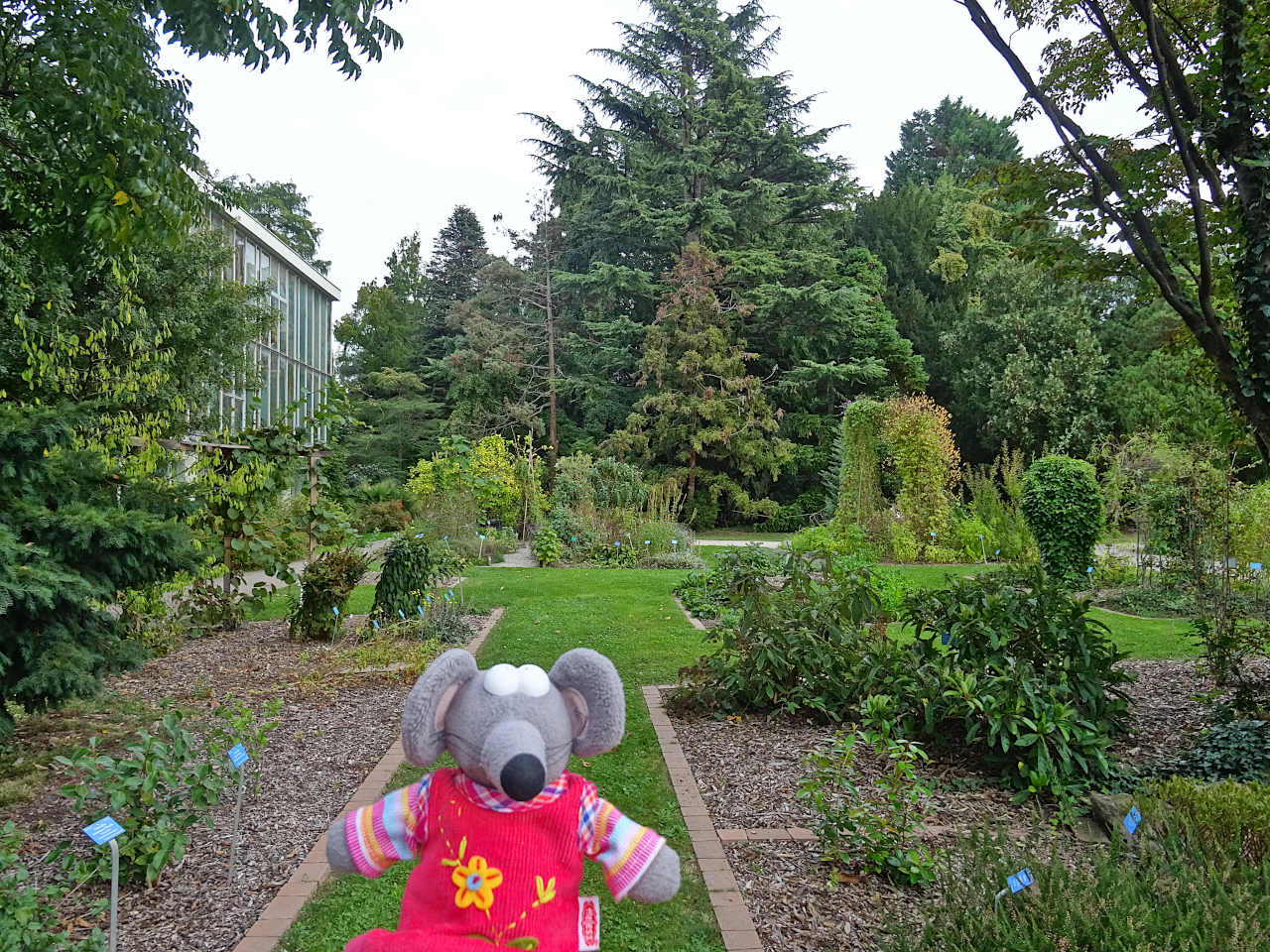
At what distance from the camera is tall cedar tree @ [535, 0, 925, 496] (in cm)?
2325

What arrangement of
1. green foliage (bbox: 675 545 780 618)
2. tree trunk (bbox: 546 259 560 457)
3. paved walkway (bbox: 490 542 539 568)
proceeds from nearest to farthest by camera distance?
green foliage (bbox: 675 545 780 618) < paved walkway (bbox: 490 542 539 568) < tree trunk (bbox: 546 259 560 457)

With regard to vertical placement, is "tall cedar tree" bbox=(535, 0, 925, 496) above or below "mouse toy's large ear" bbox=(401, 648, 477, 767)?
above

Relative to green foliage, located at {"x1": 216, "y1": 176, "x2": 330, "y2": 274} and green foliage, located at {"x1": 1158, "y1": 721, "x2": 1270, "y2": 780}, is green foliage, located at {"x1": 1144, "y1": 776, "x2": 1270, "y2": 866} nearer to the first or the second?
green foliage, located at {"x1": 1158, "y1": 721, "x2": 1270, "y2": 780}

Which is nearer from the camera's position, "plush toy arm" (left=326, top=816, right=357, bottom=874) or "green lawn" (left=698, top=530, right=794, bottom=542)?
"plush toy arm" (left=326, top=816, right=357, bottom=874)

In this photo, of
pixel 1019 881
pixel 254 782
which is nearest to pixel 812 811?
pixel 1019 881

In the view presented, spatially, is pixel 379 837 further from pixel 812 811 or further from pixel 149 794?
pixel 812 811

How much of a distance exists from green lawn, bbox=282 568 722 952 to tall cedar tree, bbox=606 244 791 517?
33.0 ft

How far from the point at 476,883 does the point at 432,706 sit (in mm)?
378

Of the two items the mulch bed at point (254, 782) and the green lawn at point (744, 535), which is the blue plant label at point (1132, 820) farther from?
the green lawn at point (744, 535)

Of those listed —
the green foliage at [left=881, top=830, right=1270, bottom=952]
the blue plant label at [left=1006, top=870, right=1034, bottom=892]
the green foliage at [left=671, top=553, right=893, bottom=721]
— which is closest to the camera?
the green foliage at [left=881, top=830, right=1270, bottom=952]

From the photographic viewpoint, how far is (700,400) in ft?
70.9

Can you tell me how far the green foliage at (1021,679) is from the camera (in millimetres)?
3614

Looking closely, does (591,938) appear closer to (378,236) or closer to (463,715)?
(463,715)

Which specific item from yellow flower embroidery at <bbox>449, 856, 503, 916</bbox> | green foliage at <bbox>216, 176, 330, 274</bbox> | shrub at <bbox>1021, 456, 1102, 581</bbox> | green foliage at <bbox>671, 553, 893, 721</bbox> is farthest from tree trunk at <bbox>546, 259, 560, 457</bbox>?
yellow flower embroidery at <bbox>449, 856, 503, 916</bbox>
